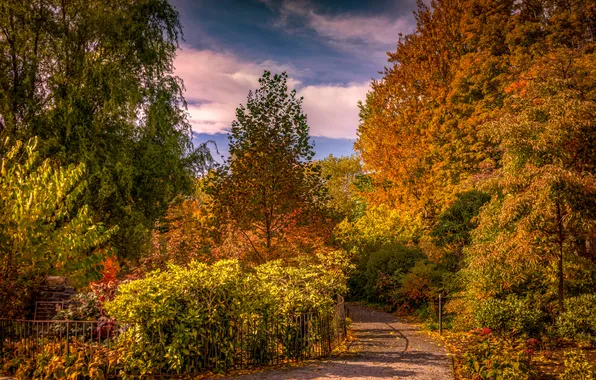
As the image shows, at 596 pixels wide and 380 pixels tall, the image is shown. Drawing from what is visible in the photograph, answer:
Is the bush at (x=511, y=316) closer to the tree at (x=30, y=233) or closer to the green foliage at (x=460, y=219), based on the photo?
the green foliage at (x=460, y=219)

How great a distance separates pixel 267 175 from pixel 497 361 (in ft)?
25.7

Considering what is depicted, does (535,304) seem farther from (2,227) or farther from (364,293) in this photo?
(2,227)

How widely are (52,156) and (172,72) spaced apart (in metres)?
6.10

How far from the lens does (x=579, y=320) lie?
1088cm

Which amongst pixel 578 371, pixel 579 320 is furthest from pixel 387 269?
pixel 578 371

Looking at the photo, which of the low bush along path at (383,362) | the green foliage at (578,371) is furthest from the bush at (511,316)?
the green foliage at (578,371)

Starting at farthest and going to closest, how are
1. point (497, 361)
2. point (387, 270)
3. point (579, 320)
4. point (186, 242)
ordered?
point (387, 270) → point (186, 242) → point (579, 320) → point (497, 361)

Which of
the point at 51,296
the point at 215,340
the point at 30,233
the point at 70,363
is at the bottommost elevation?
the point at 70,363

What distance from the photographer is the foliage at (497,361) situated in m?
7.88

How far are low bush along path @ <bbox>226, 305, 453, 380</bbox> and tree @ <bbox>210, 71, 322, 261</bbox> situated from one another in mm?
4118

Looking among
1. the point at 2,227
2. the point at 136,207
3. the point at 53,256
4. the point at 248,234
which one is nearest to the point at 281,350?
the point at 248,234

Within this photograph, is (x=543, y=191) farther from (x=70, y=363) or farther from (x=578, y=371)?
(x=70, y=363)

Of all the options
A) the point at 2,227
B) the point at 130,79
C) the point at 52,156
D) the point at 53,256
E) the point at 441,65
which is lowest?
the point at 53,256

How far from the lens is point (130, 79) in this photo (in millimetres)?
17234
